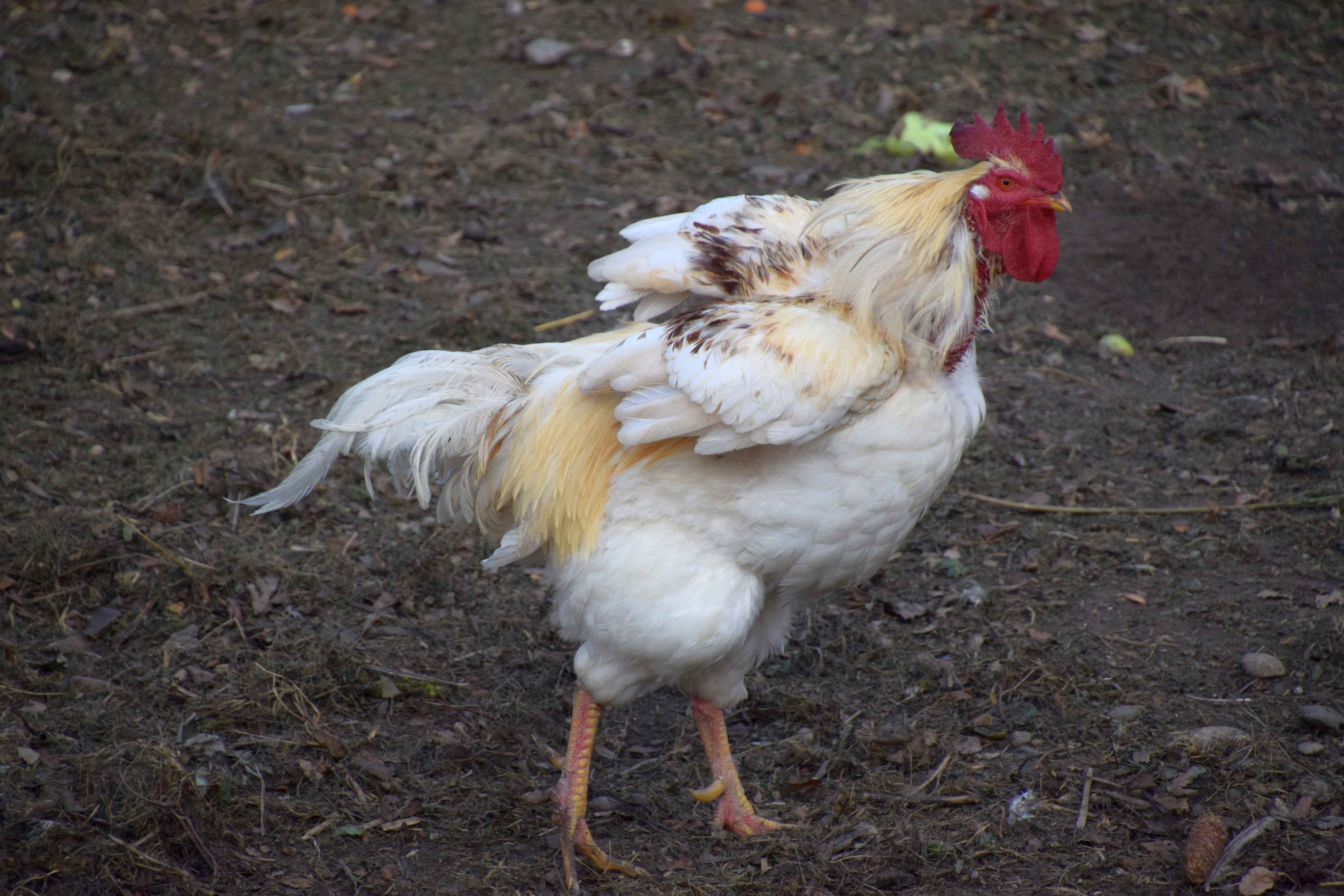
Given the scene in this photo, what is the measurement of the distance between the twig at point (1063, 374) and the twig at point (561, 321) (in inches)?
88.7

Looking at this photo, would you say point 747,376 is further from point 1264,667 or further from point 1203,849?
point 1264,667

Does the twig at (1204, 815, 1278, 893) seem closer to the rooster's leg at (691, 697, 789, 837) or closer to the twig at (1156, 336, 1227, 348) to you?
the rooster's leg at (691, 697, 789, 837)

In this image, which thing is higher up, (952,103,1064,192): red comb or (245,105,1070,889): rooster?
(952,103,1064,192): red comb

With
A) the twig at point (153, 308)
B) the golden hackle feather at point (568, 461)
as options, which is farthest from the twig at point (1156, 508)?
the twig at point (153, 308)

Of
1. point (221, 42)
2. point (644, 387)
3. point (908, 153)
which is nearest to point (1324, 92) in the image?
point (908, 153)

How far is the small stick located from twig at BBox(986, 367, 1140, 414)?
8.73 ft

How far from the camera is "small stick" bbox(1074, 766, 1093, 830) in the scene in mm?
3404

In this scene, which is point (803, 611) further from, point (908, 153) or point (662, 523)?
point (908, 153)

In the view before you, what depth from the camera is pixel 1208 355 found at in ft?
19.6

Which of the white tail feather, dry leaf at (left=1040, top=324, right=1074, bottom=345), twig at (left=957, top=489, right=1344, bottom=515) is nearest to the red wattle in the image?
the white tail feather

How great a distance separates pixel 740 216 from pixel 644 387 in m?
0.79

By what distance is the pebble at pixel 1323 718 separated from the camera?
3639 mm

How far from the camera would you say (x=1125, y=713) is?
3850 mm

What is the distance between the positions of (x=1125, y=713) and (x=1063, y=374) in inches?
97.5
